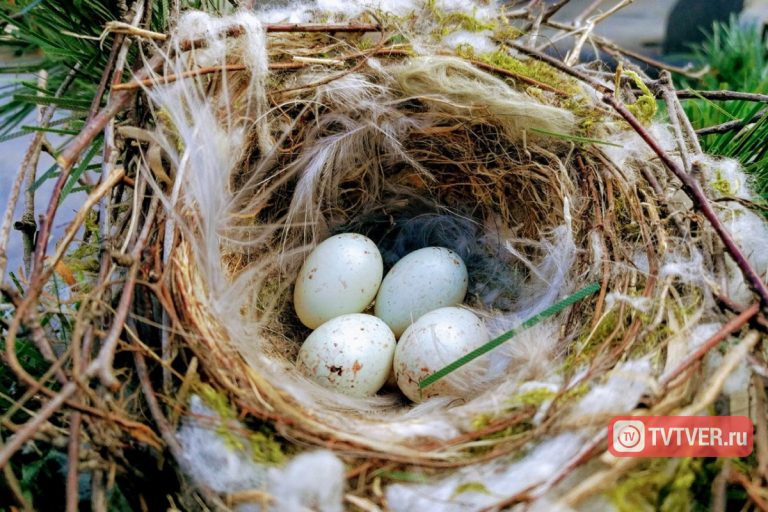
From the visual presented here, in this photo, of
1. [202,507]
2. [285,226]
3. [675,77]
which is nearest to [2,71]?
[285,226]

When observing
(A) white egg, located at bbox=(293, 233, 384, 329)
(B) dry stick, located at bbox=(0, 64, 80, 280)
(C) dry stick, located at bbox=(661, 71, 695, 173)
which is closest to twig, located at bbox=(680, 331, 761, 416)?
(C) dry stick, located at bbox=(661, 71, 695, 173)

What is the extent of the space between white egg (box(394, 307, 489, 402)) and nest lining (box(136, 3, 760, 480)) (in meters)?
0.03

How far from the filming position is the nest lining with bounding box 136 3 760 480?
35.8 inches

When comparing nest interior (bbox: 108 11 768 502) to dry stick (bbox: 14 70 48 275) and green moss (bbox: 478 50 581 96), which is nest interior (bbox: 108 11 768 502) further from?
dry stick (bbox: 14 70 48 275)

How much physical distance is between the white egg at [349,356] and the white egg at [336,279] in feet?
0.22

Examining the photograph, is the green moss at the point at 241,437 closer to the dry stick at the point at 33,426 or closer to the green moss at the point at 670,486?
the dry stick at the point at 33,426

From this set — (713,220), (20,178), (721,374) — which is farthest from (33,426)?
(713,220)

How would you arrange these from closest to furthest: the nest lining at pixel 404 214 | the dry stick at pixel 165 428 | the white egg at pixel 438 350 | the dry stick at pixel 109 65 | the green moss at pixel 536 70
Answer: the dry stick at pixel 165 428 < the nest lining at pixel 404 214 < the dry stick at pixel 109 65 < the white egg at pixel 438 350 < the green moss at pixel 536 70

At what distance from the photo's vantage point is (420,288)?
1343mm

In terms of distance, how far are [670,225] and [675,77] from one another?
1.37 meters

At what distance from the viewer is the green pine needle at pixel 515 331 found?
994mm

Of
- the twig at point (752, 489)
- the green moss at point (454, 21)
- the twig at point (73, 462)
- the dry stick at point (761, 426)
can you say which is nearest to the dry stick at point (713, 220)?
the dry stick at point (761, 426)

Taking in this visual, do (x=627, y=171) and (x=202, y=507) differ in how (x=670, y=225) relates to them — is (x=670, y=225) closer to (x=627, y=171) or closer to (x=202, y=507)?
(x=627, y=171)

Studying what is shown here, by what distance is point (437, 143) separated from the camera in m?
1.40
